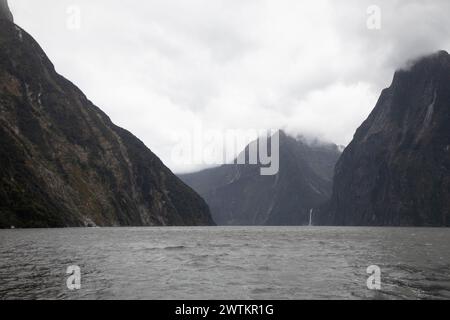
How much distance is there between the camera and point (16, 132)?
16938cm

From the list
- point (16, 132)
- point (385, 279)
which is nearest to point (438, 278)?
point (385, 279)

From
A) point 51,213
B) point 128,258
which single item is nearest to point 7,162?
point 51,213

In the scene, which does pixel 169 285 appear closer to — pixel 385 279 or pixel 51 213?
pixel 385 279

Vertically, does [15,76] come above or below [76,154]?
above

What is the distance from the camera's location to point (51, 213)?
477ft

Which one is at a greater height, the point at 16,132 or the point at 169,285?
the point at 16,132

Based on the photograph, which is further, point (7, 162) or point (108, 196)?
point (108, 196)

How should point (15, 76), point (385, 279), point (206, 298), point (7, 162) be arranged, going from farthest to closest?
1. point (15, 76)
2. point (7, 162)
3. point (385, 279)
4. point (206, 298)

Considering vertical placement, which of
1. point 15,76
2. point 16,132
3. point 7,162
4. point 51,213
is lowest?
point 51,213
